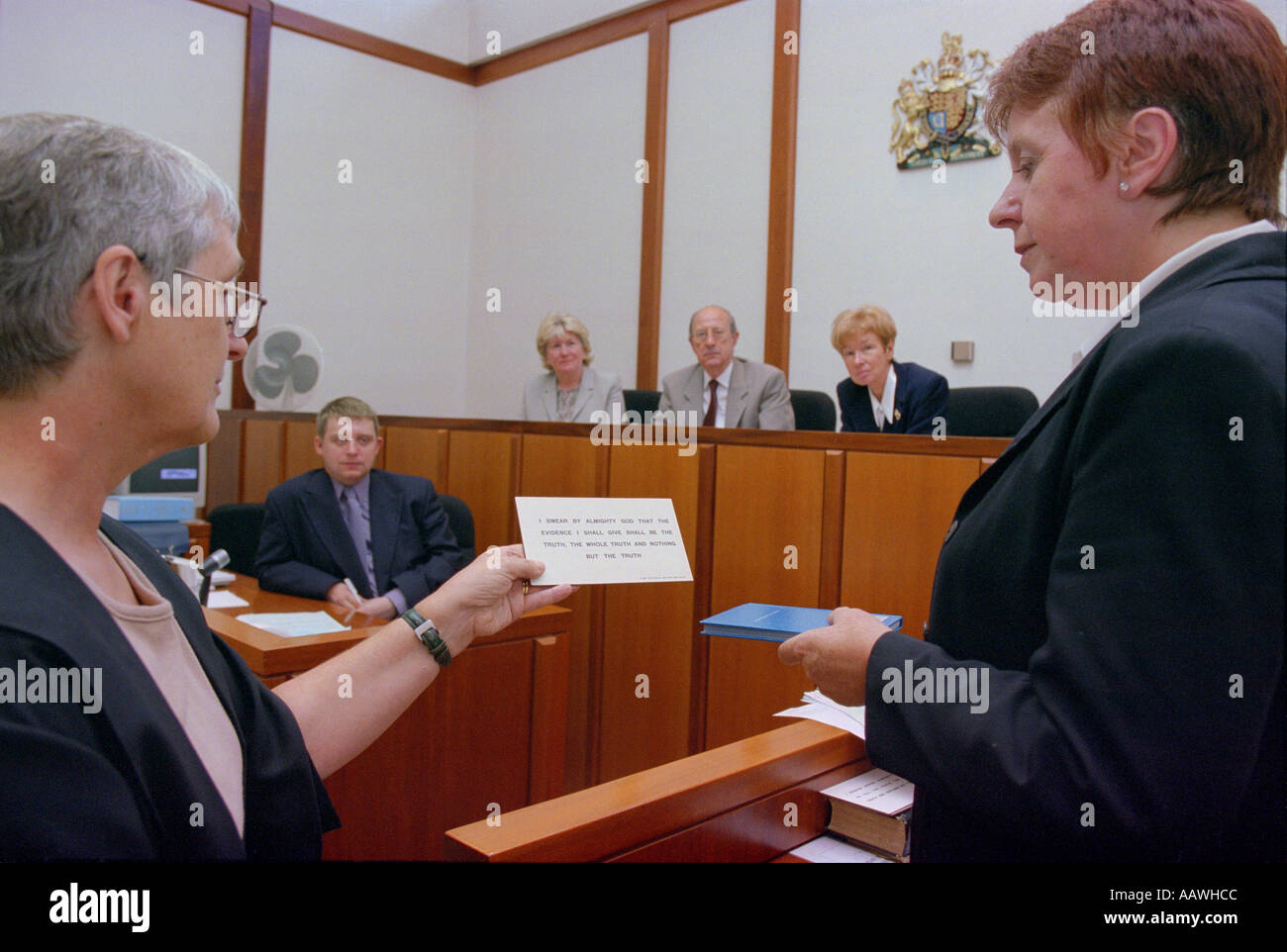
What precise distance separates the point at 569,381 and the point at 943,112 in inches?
105

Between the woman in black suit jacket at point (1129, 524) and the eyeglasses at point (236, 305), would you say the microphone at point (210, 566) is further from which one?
the woman in black suit jacket at point (1129, 524)

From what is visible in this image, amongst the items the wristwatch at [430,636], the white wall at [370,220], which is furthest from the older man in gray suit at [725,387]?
→ the wristwatch at [430,636]

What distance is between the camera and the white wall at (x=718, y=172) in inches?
265

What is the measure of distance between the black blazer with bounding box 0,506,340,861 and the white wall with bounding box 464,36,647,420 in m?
6.60

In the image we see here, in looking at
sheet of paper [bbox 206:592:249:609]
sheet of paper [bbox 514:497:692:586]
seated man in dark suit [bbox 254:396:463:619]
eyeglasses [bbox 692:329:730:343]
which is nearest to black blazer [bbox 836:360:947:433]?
eyeglasses [bbox 692:329:730:343]

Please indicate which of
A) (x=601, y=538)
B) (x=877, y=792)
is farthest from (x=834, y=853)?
(x=601, y=538)

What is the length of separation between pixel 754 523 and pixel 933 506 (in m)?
0.74

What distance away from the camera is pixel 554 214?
8141mm

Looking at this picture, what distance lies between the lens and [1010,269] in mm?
5531

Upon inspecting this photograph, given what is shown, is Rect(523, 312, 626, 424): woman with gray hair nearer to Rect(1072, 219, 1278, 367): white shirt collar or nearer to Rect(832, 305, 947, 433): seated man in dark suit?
Rect(832, 305, 947, 433): seated man in dark suit

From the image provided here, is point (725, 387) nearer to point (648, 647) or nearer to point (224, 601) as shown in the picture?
point (648, 647)

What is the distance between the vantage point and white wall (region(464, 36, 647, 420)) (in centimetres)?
759

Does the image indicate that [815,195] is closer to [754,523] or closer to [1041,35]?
[754,523]

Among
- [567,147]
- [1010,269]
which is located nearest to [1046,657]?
[1010,269]
